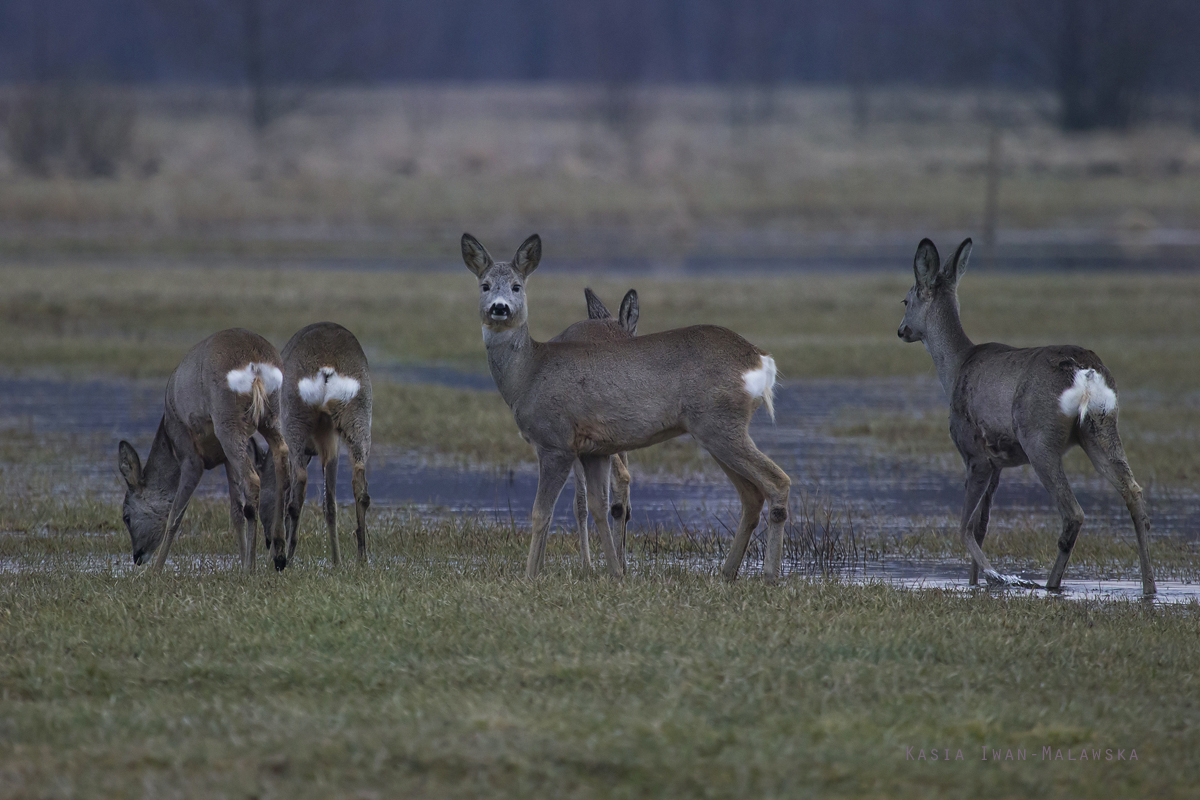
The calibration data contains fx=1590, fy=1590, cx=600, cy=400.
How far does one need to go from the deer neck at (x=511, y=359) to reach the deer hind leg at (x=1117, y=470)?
343 cm

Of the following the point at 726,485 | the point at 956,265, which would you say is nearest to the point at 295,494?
the point at 956,265

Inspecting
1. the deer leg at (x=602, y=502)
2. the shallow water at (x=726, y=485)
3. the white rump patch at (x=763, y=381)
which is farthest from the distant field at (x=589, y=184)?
the white rump patch at (x=763, y=381)

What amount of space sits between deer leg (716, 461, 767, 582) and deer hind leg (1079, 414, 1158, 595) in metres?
2.02

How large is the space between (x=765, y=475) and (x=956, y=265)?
2625mm

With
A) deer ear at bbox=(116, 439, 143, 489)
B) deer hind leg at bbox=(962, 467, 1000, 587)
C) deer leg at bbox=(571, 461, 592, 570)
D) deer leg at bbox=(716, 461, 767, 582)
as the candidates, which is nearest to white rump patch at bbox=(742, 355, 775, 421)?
deer leg at bbox=(716, 461, 767, 582)

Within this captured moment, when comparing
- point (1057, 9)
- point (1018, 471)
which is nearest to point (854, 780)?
point (1018, 471)

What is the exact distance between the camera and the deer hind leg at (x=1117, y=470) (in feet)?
31.5

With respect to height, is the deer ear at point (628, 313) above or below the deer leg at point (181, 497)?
above

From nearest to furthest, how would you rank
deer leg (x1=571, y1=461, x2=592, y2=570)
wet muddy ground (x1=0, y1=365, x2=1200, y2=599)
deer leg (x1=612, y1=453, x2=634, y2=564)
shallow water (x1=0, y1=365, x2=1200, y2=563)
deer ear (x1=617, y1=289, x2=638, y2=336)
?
deer leg (x1=571, y1=461, x2=592, y2=570) → deer leg (x1=612, y1=453, x2=634, y2=564) → deer ear (x1=617, y1=289, x2=638, y2=336) → wet muddy ground (x1=0, y1=365, x2=1200, y2=599) → shallow water (x1=0, y1=365, x2=1200, y2=563)

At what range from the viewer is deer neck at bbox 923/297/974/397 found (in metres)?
10.9

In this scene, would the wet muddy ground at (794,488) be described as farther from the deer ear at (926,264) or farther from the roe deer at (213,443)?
the roe deer at (213,443)

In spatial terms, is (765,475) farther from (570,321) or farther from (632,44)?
(632,44)

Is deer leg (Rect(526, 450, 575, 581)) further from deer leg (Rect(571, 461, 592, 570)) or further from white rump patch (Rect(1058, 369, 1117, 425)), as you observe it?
white rump patch (Rect(1058, 369, 1117, 425))

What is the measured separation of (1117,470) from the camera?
964 cm
